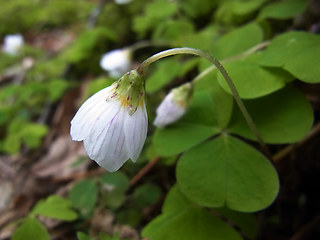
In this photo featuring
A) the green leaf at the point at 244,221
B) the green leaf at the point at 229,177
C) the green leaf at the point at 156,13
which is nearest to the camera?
the green leaf at the point at 229,177

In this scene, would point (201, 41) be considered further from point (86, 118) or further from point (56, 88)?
point (56, 88)

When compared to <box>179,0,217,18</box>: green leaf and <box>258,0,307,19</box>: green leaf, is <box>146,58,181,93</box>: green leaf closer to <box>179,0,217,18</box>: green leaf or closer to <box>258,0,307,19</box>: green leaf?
<box>258,0,307,19</box>: green leaf

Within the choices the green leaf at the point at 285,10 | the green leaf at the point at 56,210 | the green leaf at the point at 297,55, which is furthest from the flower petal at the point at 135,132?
the green leaf at the point at 285,10

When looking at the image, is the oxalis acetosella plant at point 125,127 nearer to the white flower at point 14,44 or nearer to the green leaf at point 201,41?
the green leaf at point 201,41

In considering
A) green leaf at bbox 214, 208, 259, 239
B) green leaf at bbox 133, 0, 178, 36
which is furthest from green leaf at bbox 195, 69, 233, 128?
green leaf at bbox 133, 0, 178, 36

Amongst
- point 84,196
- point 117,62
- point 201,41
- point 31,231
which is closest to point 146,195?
point 84,196

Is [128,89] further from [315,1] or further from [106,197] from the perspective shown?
[315,1]

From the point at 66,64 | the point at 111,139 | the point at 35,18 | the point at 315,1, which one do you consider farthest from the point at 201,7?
the point at 35,18
